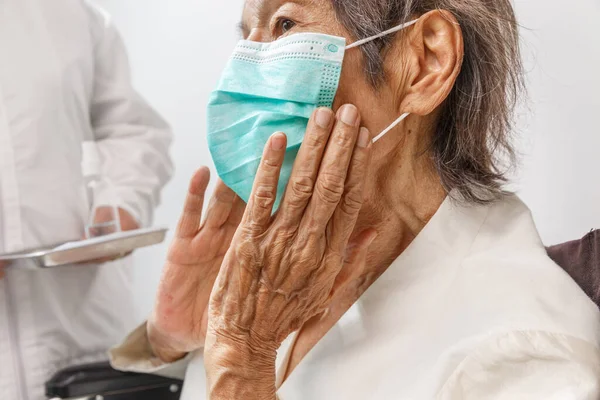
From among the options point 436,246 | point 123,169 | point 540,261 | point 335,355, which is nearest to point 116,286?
point 123,169

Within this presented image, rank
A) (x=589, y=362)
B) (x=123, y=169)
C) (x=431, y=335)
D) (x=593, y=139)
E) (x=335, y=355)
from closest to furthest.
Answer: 1. (x=589, y=362)
2. (x=431, y=335)
3. (x=335, y=355)
4. (x=593, y=139)
5. (x=123, y=169)

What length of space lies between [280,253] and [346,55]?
30cm

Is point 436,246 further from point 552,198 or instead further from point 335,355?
point 552,198

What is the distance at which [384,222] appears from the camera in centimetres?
106

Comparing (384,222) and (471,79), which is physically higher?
(471,79)

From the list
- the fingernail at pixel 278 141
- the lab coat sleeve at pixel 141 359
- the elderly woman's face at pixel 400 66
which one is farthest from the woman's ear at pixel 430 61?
the lab coat sleeve at pixel 141 359

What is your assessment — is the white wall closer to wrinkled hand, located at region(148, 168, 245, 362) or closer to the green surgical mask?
the green surgical mask

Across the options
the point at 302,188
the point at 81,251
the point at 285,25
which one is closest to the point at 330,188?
the point at 302,188

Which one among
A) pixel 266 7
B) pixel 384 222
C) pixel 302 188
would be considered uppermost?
pixel 266 7

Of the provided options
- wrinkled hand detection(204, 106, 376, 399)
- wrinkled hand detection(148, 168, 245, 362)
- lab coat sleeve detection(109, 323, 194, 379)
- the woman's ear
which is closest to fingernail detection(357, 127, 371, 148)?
wrinkled hand detection(204, 106, 376, 399)

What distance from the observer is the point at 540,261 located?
3.15 feet

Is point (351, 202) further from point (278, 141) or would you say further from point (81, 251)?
point (81, 251)

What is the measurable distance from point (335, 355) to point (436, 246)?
0.76 ft

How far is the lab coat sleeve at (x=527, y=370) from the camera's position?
2.70 ft
